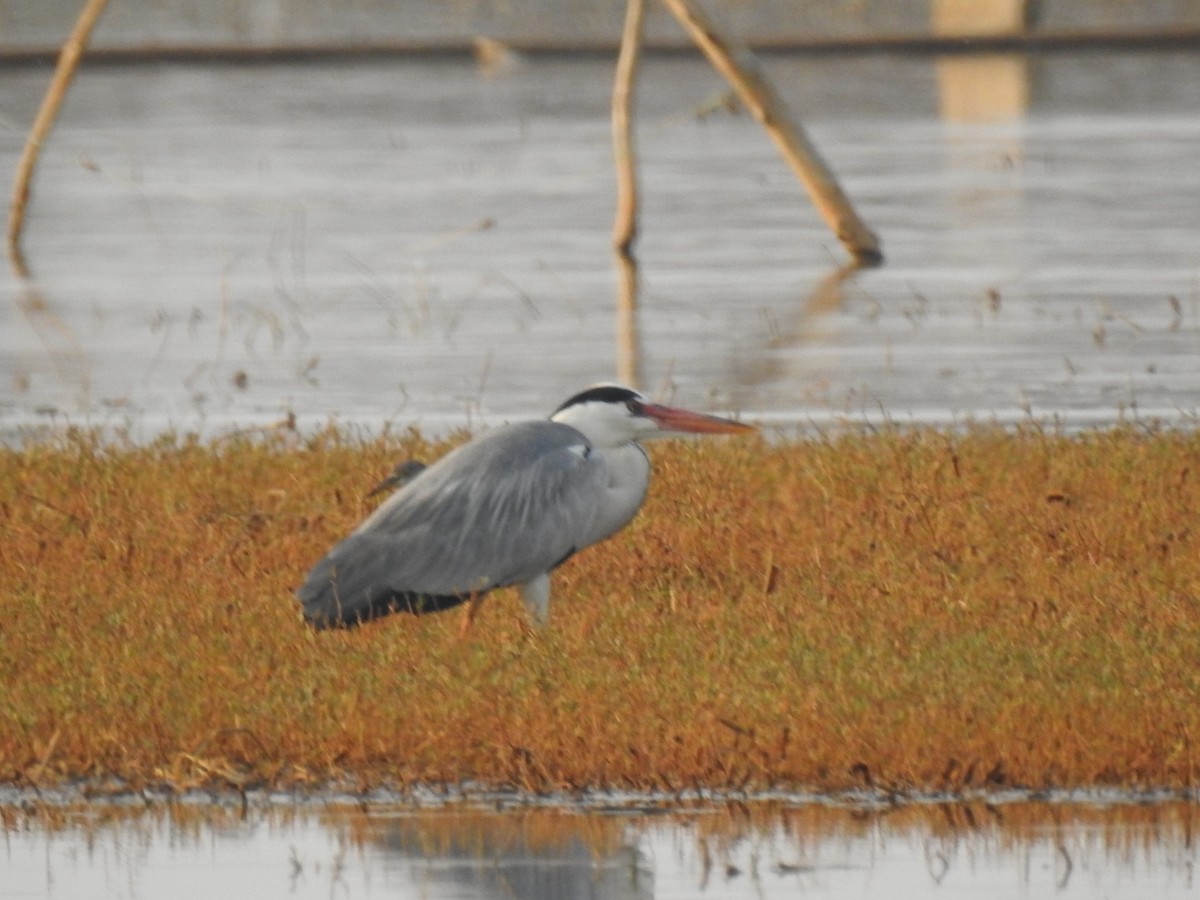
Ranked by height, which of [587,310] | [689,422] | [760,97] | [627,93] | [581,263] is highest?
[627,93]

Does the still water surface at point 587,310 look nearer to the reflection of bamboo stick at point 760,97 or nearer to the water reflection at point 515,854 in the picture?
the water reflection at point 515,854

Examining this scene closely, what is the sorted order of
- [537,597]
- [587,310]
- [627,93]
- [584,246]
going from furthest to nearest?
1. [584,246]
2. [627,93]
3. [587,310]
4. [537,597]

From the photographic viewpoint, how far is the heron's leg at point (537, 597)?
841 centimetres

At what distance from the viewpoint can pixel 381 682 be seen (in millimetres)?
7664

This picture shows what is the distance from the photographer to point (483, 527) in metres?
8.29

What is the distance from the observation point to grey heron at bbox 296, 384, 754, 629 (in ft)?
26.7

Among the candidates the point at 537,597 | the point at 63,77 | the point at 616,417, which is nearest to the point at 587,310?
the point at 63,77

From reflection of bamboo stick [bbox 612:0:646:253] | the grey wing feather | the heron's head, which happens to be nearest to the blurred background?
reflection of bamboo stick [bbox 612:0:646:253]

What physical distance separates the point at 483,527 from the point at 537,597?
31 centimetres

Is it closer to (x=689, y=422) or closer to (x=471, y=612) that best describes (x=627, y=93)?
(x=689, y=422)

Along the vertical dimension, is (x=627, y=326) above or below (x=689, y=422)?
above

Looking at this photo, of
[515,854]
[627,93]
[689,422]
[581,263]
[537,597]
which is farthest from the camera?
[581,263]

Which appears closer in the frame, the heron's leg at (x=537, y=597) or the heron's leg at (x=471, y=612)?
the heron's leg at (x=471, y=612)

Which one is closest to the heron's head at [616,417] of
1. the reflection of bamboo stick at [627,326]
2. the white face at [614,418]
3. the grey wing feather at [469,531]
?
the white face at [614,418]
